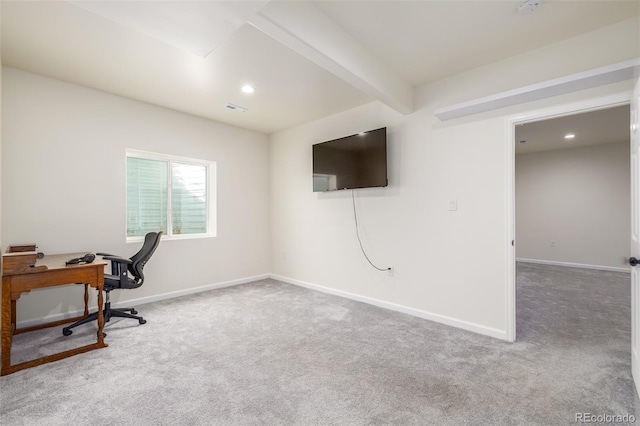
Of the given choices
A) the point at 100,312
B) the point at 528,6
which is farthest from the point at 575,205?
the point at 100,312

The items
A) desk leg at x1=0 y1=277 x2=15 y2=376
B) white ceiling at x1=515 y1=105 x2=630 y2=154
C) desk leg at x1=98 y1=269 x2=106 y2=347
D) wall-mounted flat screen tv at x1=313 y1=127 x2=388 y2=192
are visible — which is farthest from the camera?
white ceiling at x1=515 y1=105 x2=630 y2=154

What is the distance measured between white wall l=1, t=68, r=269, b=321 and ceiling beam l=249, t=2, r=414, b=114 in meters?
2.74

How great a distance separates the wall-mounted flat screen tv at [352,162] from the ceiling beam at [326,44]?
619mm

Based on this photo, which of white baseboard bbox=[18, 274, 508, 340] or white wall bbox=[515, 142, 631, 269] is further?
white wall bbox=[515, 142, 631, 269]

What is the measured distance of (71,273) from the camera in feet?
7.84

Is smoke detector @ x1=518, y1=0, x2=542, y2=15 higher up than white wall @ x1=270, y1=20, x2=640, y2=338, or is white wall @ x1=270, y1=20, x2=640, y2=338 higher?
smoke detector @ x1=518, y1=0, x2=542, y2=15

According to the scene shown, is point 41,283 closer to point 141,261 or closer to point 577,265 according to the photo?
point 141,261

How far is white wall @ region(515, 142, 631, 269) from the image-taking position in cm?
566

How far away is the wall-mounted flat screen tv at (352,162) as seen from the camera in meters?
3.44

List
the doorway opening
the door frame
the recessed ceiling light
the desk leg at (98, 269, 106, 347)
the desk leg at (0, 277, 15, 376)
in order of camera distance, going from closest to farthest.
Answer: the desk leg at (0, 277, 15, 376)
the desk leg at (98, 269, 106, 347)
the door frame
the recessed ceiling light
the doorway opening

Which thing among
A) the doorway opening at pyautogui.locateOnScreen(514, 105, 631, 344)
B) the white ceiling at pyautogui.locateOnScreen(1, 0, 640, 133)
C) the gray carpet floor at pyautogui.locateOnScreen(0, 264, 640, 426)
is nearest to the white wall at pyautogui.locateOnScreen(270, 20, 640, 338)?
the white ceiling at pyautogui.locateOnScreen(1, 0, 640, 133)

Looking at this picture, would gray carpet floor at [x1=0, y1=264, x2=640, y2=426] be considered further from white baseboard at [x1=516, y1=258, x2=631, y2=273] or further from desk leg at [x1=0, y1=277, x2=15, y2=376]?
white baseboard at [x1=516, y1=258, x2=631, y2=273]

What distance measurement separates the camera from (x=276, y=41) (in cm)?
237

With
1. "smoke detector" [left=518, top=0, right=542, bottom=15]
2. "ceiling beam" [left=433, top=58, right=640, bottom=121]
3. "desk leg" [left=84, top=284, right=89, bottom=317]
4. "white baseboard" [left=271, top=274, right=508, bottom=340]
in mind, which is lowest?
"white baseboard" [left=271, top=274, right=508, bottom=340]
